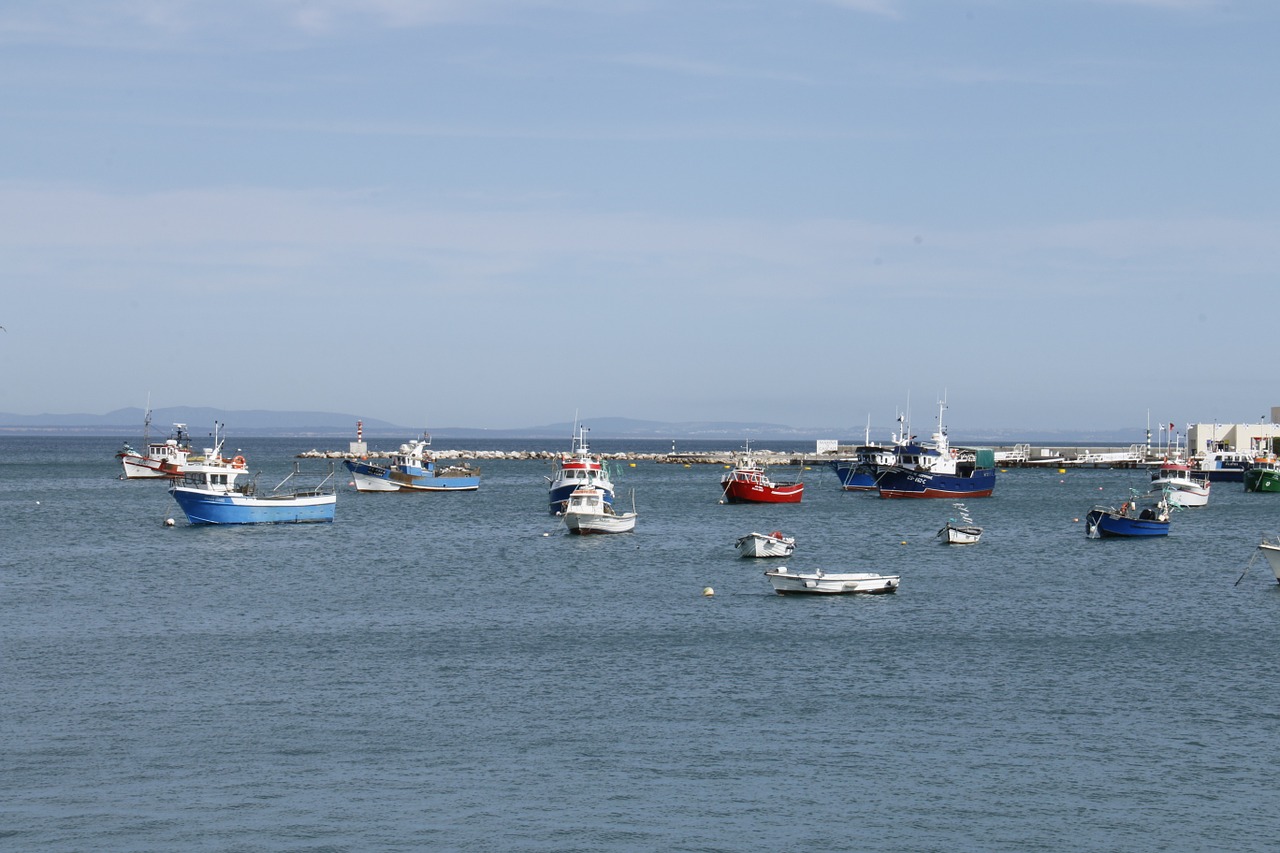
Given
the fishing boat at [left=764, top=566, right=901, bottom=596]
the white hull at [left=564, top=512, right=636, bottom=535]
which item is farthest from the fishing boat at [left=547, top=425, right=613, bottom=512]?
the fishing boat at [left=764, top=566, right=901, bottom=596]

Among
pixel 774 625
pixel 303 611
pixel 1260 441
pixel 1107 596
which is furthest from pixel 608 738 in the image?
pixel 1260 441

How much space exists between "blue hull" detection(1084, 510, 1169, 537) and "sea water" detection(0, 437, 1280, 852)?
37.1 feet

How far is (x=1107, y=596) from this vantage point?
54.2 m

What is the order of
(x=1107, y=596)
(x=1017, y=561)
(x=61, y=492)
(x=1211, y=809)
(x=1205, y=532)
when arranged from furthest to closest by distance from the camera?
(x=61, y=492), (x=1205, y=532), (x=1017, y=561), (x=1107, y=596), (x=1211, y=809)

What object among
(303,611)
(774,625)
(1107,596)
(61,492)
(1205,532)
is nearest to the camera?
(774,625)

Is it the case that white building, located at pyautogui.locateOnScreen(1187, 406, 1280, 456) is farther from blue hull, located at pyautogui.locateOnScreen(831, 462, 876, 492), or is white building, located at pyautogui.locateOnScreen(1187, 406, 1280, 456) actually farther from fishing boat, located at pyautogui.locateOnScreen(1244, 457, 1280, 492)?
blue hull, located at pyautogui.locateOnScreen(831, 462, 876, 492)

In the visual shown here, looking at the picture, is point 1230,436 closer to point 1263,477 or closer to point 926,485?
point 1263,477

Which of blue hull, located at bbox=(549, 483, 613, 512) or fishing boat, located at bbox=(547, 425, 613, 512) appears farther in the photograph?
blue hull, located at bbox=(549, 483, 613, 512)

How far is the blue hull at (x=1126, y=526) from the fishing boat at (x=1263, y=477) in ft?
203

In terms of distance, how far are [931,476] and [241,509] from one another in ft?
197

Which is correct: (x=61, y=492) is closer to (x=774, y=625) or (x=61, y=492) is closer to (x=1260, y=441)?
(x=774, y=625)

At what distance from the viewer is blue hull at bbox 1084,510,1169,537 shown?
78.6 m

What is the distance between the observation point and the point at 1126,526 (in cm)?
7881

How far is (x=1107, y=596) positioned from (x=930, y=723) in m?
25.5
